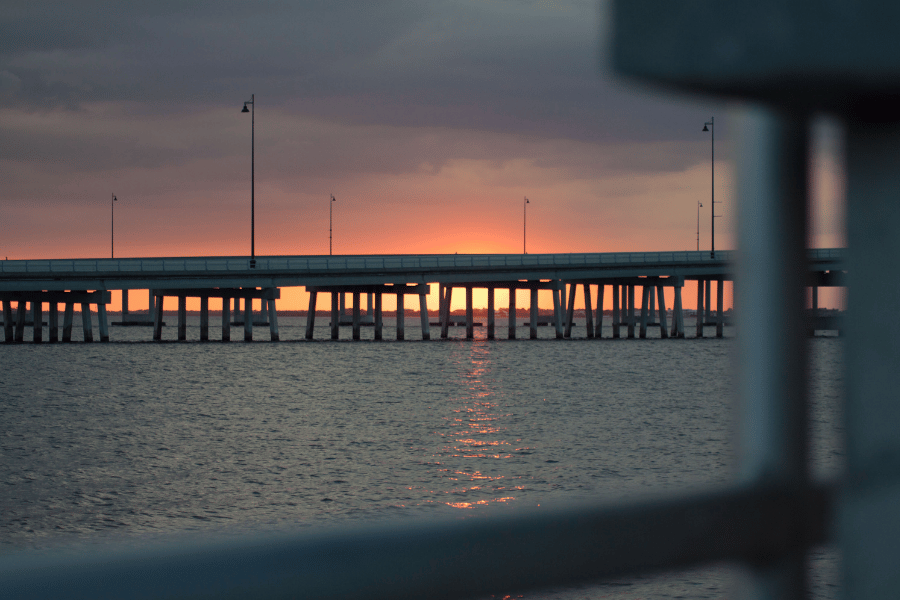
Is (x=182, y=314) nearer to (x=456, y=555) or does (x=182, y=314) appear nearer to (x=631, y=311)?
(x=631, y=311)

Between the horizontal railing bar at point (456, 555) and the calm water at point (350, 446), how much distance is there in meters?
0.05

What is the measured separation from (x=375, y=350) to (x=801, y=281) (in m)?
86.0

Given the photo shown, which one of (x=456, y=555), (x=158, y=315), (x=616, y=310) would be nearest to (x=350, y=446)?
(x=456, y=555)

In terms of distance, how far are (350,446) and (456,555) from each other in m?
26.9

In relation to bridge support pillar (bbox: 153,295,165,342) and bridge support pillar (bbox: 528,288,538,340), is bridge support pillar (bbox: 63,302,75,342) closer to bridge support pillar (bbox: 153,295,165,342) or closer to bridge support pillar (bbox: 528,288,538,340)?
bridge support pillar (bbox: 153,295,165,342)

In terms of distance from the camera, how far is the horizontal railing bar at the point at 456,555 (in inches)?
37.1

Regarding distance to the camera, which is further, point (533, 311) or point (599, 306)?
point (599, 306)

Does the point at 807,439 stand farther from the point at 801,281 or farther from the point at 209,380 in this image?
the point at 209,380

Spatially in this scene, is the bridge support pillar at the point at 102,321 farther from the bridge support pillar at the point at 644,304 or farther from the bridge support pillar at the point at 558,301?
the bridge support pillar at the point at 644,304

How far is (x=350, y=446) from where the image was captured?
90.6 ft

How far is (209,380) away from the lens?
54594mm

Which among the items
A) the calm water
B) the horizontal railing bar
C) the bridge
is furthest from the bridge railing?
the horizontal railing bar

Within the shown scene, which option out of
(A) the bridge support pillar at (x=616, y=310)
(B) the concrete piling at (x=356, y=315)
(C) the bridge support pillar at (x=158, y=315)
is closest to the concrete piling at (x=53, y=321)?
(C) the bridge support pillar at (x=158, y=315)

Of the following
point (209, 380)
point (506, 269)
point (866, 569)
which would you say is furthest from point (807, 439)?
point (506, 269)
